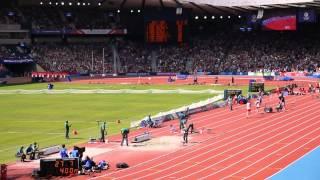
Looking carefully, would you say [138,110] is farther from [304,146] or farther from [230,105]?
[304,146]

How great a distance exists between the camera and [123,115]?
49.7m

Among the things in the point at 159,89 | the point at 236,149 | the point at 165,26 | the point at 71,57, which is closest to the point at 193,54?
the point at 165,26

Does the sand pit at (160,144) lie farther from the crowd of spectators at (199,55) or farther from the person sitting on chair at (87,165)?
the crowd of spectators at (199,55)

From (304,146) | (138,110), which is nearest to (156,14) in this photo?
(138,110)

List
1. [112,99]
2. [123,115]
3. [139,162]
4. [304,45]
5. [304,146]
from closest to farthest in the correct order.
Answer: [139,162], [304,146], [123,115], [112,99], [304,45]

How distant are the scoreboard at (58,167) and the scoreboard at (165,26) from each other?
78709 millimetres

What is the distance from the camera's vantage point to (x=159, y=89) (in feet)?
252

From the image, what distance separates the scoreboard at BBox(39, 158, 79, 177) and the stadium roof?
65.4 m

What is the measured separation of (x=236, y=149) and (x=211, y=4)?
223 ft

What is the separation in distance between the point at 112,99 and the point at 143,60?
146ft

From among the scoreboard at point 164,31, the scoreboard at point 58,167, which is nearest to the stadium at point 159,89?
the scoreboard at point 58,167

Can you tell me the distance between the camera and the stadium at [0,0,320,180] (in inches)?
1147

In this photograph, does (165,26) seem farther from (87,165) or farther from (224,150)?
(87,165)

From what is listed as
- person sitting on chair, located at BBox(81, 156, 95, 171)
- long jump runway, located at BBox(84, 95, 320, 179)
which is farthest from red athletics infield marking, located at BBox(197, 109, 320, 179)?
person sitting on chair, located at BBox(81, 156, 95, 171)
